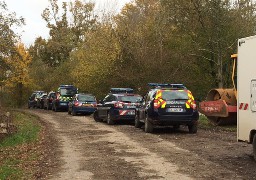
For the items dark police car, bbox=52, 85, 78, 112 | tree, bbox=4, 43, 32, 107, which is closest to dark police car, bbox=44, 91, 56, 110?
dark police car, bbox=52, 85, 78, 112

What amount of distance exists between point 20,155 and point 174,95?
6.78 m

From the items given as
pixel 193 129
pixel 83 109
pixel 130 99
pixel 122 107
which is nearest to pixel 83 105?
pixel 83 109

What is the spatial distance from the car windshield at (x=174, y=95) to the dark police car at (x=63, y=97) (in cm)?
1922

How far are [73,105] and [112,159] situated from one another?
725 inches

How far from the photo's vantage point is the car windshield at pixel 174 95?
15.6 meters

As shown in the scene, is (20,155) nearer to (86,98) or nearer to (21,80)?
(86,98)

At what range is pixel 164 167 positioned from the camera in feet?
28.9

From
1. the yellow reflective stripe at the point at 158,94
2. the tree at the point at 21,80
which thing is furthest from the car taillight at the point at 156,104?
the tree at the point at 21,80

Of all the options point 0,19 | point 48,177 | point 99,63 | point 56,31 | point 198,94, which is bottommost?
point 48,177

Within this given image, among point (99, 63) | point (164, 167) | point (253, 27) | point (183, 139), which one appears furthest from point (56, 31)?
point (164, 167)

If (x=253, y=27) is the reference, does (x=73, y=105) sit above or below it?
below

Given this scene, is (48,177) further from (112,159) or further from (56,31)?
(56,31)

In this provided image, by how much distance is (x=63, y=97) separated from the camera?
34.1 meters

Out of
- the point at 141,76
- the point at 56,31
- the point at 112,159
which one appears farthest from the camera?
the point at 56,31
